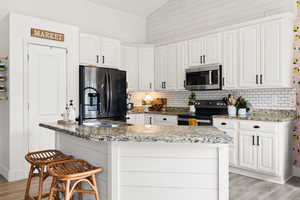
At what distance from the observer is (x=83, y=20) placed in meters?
5.12

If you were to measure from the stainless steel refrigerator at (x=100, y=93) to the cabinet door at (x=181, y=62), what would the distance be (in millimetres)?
1752

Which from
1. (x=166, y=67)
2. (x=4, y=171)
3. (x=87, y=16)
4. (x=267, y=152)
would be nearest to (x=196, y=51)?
(x=166, y=67)

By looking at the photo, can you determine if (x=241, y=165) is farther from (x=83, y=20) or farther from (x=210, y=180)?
(x=83, y=20)

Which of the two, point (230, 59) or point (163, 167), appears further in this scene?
point (230, 59)

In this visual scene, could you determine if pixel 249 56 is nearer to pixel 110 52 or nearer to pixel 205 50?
pixel 205 50

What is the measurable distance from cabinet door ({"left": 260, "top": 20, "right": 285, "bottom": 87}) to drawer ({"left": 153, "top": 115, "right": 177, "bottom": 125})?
5.89ft

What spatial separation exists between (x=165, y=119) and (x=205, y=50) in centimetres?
161

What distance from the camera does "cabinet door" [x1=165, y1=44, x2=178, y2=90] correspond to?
5.15m

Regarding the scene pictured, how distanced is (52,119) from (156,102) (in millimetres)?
2667

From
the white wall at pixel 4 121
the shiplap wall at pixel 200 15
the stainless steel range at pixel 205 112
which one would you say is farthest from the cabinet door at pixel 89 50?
the stainless steel range at pixel 205 112

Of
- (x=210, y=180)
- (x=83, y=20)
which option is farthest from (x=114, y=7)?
(x=210, y=180)

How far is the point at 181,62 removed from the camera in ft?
16.4

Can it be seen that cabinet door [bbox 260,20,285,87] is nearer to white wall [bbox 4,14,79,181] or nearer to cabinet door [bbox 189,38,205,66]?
cabinet door [bbox 189,38,205,66]

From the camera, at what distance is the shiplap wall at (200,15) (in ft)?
13.5
